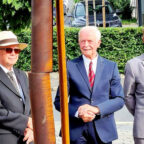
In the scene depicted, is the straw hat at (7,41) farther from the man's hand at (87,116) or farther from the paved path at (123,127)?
the paved path at (123,127)

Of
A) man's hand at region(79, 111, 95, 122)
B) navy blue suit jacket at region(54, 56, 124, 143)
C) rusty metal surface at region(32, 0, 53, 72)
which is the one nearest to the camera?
rusty metal surface at region(32, 0, 53, 72)

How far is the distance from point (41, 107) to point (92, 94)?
2823 mm

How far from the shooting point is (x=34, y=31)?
4.54ft

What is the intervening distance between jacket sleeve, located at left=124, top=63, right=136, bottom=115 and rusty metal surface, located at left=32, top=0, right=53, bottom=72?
295 cm

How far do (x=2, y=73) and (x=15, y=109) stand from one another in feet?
1.01

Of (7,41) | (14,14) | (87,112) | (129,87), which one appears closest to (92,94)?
(87,112)

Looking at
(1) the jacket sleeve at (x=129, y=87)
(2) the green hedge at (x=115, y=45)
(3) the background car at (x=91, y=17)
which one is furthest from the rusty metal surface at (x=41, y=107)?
(3) the background car at (x=91, y=17)

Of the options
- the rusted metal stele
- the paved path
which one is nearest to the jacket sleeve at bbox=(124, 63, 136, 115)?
the rusted metal stele

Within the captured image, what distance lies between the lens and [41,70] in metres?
1.41

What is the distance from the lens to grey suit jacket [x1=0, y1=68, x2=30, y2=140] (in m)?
3.76

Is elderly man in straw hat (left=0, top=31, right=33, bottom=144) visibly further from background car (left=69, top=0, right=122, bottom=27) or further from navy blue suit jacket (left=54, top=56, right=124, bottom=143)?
background car (left=69, top=0, right=122, bottom=27)

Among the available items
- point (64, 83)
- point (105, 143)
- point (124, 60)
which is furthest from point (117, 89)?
point (124, 60)

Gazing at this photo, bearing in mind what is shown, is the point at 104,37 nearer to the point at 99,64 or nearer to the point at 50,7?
the point at 99,64

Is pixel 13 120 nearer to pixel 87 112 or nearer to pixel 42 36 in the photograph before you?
pixel 87 112
